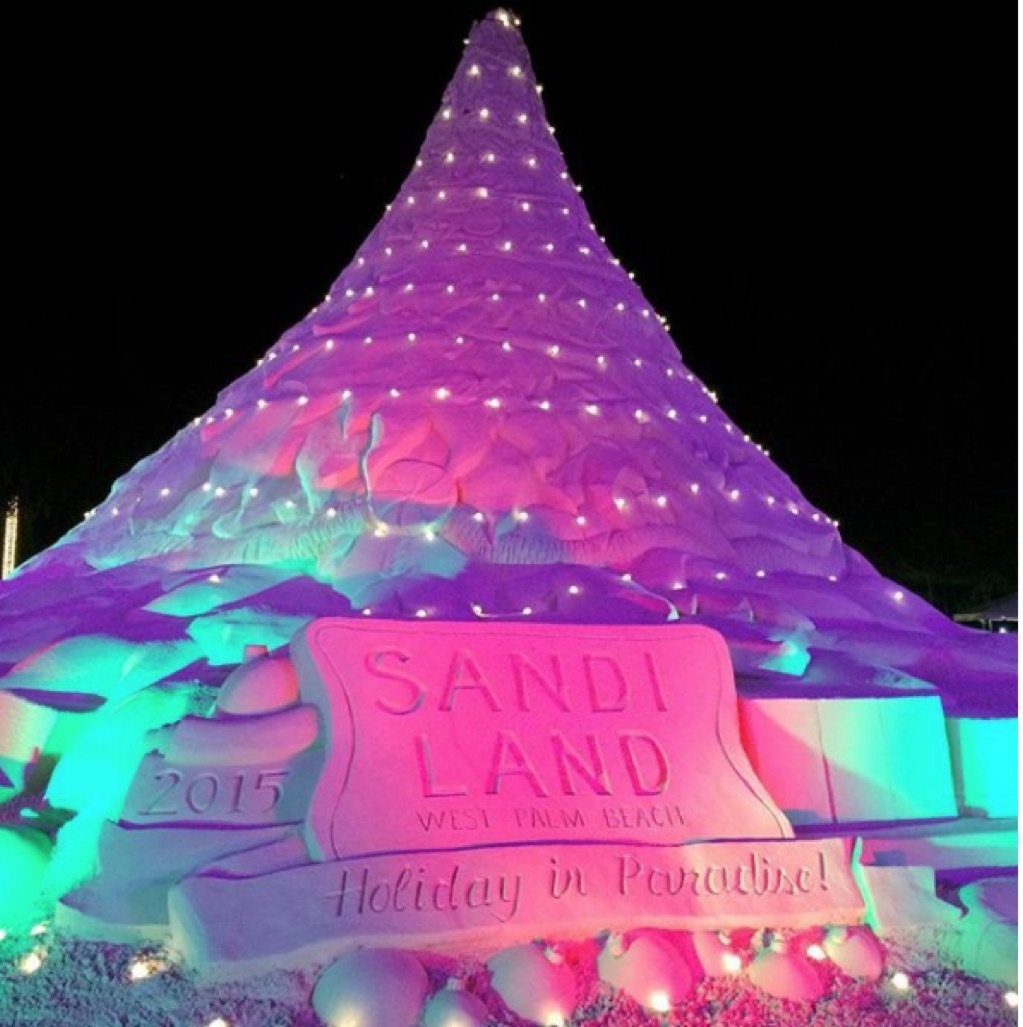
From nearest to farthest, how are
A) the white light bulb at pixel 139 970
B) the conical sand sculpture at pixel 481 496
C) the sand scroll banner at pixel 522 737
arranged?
the white light bulb at pixel 139 970, the sand scroll banner at pixel 522 737, the conical sand sculpture at pixel 481 496

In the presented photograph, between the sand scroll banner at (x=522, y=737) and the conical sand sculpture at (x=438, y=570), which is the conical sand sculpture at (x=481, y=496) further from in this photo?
the sand scroll banner at (x=522, y=737)

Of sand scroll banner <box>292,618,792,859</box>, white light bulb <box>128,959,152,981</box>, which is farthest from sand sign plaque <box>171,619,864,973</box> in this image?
white light bulb <box>128,959,152,981</box>

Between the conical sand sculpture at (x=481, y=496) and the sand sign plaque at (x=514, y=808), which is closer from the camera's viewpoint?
the sand sign plaque at (x=514, y=808)

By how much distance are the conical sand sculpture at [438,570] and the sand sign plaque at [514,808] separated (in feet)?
0.04

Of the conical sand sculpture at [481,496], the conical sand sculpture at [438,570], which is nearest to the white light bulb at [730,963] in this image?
the conical sand sculpture at [438,570]

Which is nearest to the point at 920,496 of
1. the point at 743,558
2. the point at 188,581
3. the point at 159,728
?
the point at 743,558

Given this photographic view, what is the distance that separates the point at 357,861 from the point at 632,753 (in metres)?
0.94

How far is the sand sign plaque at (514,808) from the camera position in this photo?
8.21 ft

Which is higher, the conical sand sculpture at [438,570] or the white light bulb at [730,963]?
the conical sand sculpture at [438,570]

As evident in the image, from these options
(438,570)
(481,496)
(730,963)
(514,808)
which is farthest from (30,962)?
(481,496)

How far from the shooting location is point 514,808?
2.86 meters

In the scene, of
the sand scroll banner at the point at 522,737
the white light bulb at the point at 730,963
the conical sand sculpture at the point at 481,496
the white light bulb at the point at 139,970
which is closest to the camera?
the white light bulb at the point at 139,970

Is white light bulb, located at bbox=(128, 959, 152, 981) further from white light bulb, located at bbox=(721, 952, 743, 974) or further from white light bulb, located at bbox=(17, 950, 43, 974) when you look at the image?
white light bulb, located at bbox=(721, 952, 743, 974)

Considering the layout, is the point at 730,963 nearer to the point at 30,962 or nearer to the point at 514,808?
the point at 514,808
